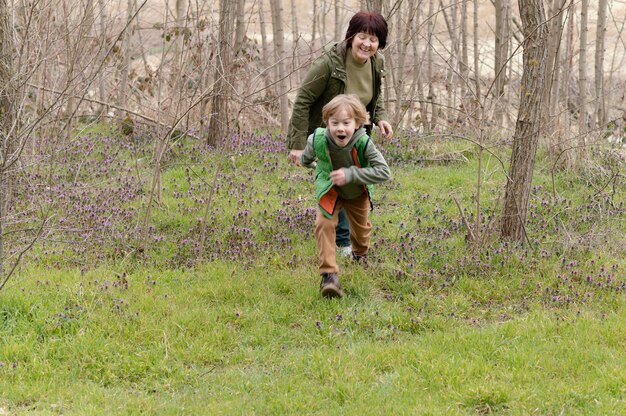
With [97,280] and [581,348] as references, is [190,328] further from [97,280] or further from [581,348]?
[581,348]

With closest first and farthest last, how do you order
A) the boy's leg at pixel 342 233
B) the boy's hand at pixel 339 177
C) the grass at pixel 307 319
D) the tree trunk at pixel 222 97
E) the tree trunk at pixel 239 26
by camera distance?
the grass at pixel 307 319
the boy's hand at pixel 339 177
the boy's leg at pixel 342 233
the tree trunk at pixel 222 97
the tree trunk at pixel 239 26

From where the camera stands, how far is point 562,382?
427 centimetres

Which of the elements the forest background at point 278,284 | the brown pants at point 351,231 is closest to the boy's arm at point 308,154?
the brown pants at point 351,231

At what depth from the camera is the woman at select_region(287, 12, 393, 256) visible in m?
5.59

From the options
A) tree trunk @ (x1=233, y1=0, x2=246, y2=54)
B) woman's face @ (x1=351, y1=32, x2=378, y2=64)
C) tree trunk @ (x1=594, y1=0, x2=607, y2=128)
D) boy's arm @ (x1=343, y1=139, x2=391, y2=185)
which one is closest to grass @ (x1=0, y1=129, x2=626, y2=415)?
boy's arm @ (x1=343, y1=139, x2=391, y2=185)

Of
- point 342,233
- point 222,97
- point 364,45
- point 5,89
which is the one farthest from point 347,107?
point 222,97

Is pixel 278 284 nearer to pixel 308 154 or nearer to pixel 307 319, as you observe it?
pixel 307 319

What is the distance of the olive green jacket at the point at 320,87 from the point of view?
5781 millimetres

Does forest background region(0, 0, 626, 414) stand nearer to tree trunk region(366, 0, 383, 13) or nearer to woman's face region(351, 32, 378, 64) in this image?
woman's face region(351, 32, 378, 64)

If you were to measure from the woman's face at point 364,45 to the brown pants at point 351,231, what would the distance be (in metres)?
1.07

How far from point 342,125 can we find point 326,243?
2.93ft

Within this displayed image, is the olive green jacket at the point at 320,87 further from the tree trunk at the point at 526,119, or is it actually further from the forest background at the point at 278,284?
the tree trunk at the point at 526,119

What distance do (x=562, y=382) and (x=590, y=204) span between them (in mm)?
3737

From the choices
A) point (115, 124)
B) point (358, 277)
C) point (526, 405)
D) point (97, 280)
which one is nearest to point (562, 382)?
→ point (526, 405)
